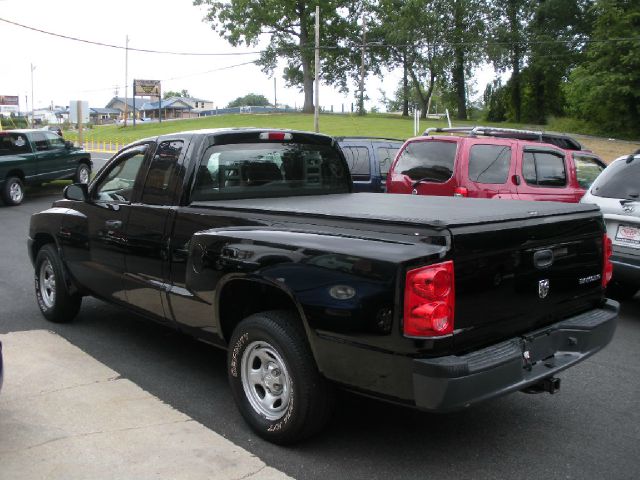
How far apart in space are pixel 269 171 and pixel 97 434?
7.39 feet

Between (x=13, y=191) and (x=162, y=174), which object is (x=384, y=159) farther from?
(x=13, y=191)

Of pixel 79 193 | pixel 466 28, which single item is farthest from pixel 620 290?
pixel 466 28

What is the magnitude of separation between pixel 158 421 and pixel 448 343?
1959mm

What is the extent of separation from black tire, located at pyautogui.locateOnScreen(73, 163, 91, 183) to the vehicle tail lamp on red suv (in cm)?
1735

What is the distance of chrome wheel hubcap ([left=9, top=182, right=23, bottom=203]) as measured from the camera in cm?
1602

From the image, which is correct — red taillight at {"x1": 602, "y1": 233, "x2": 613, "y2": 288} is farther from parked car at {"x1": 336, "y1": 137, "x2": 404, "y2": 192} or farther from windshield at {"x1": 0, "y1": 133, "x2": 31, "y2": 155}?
windshield at {"x1": 0, "y1": 133, "x2": 31, "y2": 155}

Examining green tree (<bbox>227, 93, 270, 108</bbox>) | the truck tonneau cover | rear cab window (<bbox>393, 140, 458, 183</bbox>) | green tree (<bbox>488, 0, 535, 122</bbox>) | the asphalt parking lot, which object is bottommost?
the asphalt parking lot

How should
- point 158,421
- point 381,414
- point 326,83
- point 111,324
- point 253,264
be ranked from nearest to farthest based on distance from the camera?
point 253,264 < point 158,421 < point 381,414 < point 111,324 < point 326,83

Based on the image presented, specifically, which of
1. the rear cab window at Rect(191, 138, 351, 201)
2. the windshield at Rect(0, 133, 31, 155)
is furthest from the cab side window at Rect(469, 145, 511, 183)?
the windshield at Rect(0, 133, 31, 155)

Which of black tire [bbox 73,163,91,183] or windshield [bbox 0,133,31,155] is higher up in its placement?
windshield [bbox 0,133,31,155]

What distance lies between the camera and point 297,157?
5148 mm

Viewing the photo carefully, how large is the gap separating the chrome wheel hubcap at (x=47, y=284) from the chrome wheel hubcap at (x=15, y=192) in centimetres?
1105

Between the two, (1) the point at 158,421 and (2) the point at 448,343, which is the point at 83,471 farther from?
(2) the point at 448,343

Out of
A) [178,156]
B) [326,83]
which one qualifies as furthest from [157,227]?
[326,83]
